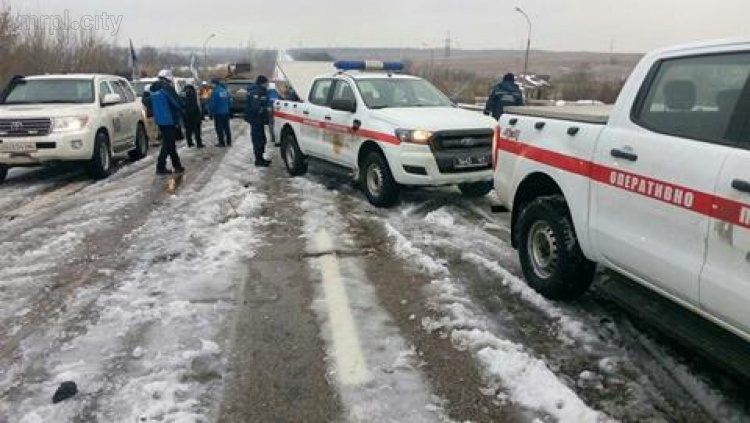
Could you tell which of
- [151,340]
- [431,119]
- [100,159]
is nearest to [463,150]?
[431,119]

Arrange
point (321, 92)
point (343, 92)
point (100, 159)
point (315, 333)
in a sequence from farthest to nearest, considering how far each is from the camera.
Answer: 1. point (100, 159)
2. point (321, 92)
3. point (343, 92)
4. point (315, 333)

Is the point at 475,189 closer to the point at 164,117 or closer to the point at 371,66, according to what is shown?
the point at 371,66

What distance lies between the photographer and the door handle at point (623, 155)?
4039 mm

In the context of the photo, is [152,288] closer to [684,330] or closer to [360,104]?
[684,330]

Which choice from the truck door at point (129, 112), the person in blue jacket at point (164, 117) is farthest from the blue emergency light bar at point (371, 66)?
the truck door at point (129, 112)

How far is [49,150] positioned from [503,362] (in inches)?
370

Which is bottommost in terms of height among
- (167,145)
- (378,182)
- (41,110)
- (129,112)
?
(378,182)

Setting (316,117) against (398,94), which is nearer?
(398,94)

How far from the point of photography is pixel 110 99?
12484 mm

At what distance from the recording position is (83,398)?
382 centimetres

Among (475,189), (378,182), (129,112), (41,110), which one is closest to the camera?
(378,182)

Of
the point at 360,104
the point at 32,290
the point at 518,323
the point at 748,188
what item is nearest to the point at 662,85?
the point at 748,188

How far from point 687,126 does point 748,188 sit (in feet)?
2.42

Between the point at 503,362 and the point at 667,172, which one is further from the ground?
the point at 667,172
